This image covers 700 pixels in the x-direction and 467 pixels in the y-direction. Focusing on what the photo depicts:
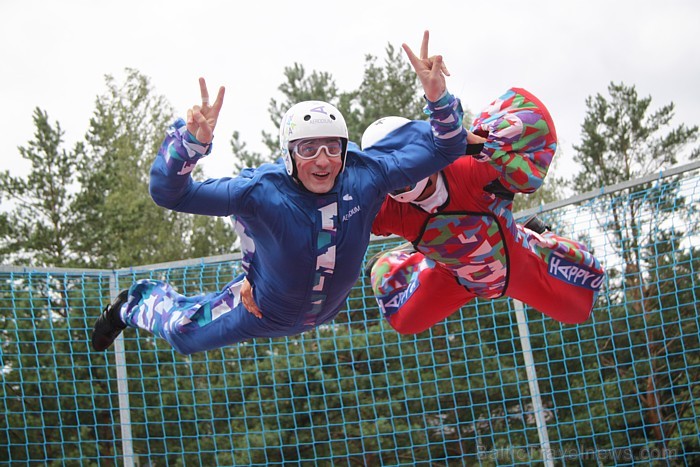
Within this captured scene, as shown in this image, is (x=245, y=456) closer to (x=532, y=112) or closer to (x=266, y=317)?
(x=266, y=317)

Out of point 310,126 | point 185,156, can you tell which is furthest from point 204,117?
point 310,126

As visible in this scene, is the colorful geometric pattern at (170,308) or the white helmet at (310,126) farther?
the colorful geometric pattern at (170,308)

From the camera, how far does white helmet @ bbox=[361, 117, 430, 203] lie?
10.4 ft

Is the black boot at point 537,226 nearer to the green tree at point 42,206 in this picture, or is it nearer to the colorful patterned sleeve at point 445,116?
the colorful patterned sleeve at point 445,116

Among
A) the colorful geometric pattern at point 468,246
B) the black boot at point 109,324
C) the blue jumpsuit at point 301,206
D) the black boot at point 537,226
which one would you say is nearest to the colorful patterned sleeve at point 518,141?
the colorful geometric pattern at point 468,246

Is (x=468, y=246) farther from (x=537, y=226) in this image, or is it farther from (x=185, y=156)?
(x=185, y=156)

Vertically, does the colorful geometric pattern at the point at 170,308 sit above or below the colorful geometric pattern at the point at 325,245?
below

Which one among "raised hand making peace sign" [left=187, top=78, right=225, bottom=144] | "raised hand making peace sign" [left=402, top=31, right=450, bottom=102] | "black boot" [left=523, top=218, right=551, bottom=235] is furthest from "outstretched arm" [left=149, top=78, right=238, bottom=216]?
"black boot" [left=523, top=218, right=551, bottom=235]

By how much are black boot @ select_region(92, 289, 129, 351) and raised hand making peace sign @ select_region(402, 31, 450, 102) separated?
1.90 metres

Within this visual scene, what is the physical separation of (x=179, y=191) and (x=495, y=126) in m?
1.35

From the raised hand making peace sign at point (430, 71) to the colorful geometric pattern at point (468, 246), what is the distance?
0.71m

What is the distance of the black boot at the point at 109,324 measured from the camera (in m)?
3.91

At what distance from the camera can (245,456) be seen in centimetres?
779

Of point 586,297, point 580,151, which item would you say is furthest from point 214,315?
point 580,151
